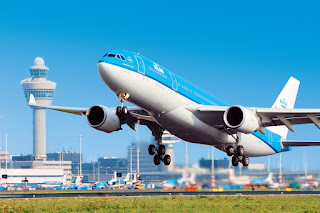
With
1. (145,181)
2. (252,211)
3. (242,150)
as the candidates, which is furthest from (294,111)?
(145,181)

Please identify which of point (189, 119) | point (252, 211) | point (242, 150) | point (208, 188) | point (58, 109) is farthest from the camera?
point (208, 188)

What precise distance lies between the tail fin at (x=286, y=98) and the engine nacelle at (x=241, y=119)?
12615 mm

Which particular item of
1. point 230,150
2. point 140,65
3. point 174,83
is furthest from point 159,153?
point 140,65

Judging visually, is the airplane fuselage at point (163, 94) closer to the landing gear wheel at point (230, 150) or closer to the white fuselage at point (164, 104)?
the white fuselage at point (164, 104)

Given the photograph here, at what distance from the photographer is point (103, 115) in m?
44.8

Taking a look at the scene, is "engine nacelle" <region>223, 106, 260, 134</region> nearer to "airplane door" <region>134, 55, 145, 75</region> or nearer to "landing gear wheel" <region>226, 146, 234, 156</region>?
"landing gear wheel" <region>226, 146, 234, 156</region>

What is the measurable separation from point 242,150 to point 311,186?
3361cm

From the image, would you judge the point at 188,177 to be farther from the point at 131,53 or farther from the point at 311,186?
the point at 131,53

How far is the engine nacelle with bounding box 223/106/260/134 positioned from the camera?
4250cm

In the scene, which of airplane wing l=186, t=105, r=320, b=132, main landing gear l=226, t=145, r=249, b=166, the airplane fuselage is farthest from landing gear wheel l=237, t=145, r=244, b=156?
airplane wing l=186, t=105, r=320, b=132

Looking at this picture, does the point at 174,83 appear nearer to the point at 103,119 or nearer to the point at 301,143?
the point at 103,119

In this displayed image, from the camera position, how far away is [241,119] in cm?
4319

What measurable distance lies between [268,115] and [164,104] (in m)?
8.76

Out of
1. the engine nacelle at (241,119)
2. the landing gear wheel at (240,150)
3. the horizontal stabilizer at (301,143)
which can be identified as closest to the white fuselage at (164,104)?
the landing gear wheel at (240,150)
